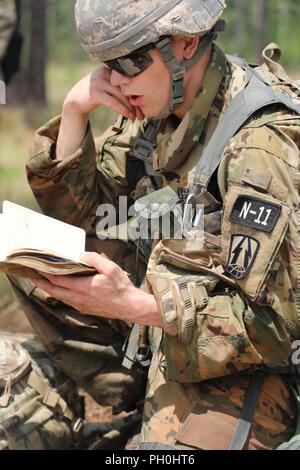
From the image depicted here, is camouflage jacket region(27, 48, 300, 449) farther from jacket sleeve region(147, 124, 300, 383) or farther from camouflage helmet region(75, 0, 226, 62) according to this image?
camouflage helmet region(75, 0, 226, 62)

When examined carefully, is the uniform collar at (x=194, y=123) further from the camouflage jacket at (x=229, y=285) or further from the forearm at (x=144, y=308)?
the forearm at (x=144, y=308)

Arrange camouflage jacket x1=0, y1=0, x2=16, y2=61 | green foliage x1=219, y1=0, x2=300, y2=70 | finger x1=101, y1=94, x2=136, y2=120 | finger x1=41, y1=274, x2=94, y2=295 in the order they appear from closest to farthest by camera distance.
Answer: finger x1=41, y1=274, x2=94, y2=295 < finger x1=101, y1=94, x2=136, y2=120 < camouflage jacket x1=0, y1=0, x2=16, y2=61 < green foliage x1=219, y1=0, x2=300, y2=70

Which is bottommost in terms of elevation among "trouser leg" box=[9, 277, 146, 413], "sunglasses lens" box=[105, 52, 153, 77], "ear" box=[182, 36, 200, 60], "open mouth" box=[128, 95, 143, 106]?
"trouser leg" box=[9, 277, 146, 413]

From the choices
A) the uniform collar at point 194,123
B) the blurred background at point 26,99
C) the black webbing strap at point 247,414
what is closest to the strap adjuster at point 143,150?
the uniform collar at point 194,123

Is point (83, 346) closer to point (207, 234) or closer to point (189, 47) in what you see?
point (207, 234)

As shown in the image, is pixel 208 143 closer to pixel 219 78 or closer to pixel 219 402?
pixel 219 78

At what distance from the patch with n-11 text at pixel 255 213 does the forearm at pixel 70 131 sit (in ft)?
3.03

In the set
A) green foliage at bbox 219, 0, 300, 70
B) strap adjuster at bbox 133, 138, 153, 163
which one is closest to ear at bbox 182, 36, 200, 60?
strap adjuster at bbox 133, 138, 153, 163

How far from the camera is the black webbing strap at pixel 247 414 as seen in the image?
3193mm

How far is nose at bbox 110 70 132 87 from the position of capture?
10.6 ft

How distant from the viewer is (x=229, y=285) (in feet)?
10.3

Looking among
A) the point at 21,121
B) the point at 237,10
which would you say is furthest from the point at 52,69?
the point at 21,121

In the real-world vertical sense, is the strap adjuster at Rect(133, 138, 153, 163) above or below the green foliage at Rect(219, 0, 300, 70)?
above

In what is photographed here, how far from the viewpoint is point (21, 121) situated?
1151cm
